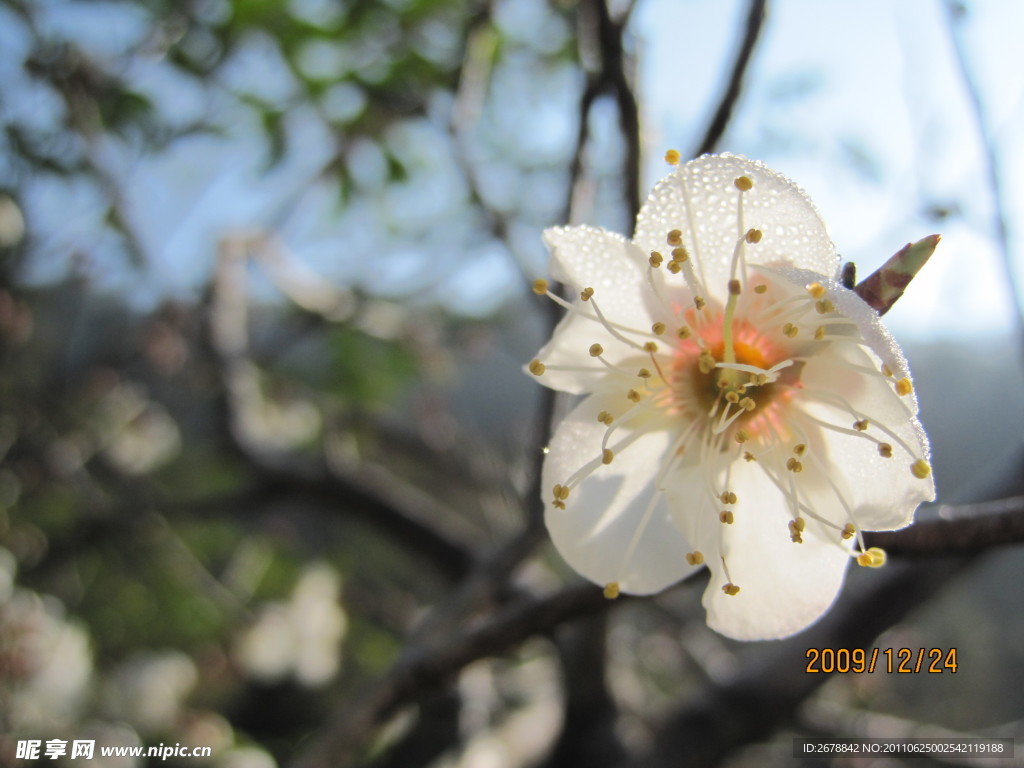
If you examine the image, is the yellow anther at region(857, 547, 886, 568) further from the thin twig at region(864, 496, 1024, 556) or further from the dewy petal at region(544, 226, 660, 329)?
the dewy petal at region(544, 226, 660, 329)

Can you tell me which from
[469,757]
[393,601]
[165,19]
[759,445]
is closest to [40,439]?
[393,601]

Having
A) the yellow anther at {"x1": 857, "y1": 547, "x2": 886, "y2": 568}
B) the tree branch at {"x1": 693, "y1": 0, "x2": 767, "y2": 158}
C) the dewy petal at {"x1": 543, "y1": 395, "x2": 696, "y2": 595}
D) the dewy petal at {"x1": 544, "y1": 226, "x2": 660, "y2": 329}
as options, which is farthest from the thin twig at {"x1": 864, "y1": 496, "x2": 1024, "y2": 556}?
the tree branch at {"x1": 693, "y1": 0, "x2": 767, "y2": 158}

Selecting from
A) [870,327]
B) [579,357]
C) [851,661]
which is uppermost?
[870,327]

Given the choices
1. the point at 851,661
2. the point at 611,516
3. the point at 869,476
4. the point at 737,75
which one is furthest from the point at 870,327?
the point at 851,661

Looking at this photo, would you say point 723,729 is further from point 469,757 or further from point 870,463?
point 870,463

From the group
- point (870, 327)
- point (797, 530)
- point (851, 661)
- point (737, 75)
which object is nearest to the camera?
point (870, 327)

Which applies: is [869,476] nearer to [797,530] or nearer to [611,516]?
[797,530]

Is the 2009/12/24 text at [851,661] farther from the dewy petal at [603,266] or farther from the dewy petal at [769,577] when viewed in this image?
the dewy petal at [603,266]

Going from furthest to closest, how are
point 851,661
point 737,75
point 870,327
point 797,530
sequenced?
point 851,661, point 737,75, point 797,530, point 870,327
